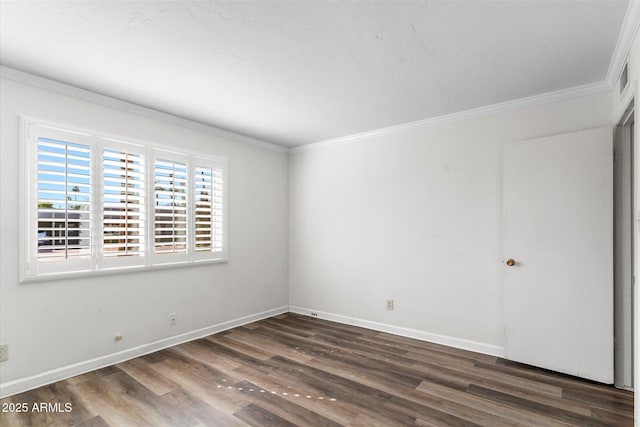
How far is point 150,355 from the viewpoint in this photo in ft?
10.8

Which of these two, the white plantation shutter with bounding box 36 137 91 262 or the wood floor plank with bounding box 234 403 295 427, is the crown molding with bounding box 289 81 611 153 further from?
the wood floor plank with bounding box 234 403 295 427

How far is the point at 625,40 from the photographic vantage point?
212cm

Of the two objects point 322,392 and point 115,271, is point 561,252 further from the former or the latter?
point 115,271

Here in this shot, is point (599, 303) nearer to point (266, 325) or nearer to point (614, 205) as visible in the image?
point (614, 205)

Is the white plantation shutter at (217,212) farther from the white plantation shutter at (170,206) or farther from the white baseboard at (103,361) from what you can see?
the white baseboard at (103,361)

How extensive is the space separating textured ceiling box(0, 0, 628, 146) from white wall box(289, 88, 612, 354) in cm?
38

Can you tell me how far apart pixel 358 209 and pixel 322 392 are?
2.35 metres

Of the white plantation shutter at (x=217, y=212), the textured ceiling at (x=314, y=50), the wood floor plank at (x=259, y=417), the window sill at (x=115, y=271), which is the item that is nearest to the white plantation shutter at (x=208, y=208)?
the white plantation shutter at (x=217, y=212)

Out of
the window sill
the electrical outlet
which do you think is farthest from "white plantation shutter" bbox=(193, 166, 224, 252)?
the electrical outlet

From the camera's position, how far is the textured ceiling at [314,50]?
1887 millimetres

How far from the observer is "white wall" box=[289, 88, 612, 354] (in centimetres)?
333

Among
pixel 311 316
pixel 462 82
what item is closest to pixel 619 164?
pixel 462 82

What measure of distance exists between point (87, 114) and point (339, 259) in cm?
320

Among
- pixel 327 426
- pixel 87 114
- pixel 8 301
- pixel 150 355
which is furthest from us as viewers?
pixel 150 355
